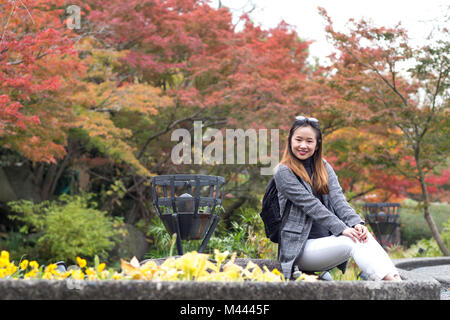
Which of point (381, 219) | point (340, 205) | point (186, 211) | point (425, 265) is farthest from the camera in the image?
point (381, 219)

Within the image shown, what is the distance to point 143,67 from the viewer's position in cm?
903

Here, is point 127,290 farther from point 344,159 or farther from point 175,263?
point 344,159

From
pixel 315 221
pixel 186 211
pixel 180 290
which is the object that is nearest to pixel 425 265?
pixel 186 211

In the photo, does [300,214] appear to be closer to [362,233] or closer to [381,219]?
[362,233]

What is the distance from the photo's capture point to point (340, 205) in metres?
2.60

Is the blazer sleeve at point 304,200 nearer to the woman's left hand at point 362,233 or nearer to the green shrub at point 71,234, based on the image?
the woman's left hand at point 362,233

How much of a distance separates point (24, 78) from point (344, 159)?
6.02 meters

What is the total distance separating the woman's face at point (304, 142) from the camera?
2.64 metres

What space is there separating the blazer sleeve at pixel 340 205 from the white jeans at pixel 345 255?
6.2 inches

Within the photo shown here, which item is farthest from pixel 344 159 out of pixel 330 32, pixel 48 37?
pixel 48 37

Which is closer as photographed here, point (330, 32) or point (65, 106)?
point (65, 106)

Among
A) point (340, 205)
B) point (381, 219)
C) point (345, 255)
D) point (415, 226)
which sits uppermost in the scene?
point (340, 205)

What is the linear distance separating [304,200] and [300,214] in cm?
10

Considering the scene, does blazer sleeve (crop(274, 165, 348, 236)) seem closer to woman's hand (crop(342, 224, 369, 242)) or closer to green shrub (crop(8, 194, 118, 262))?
woman's hand (crop(342, 224, 369, 242))
